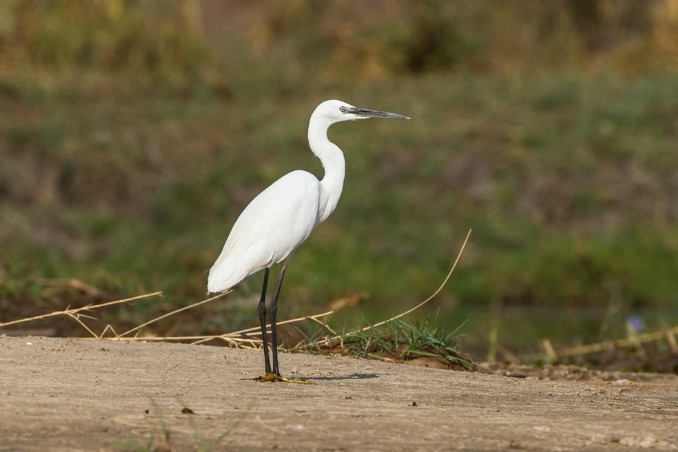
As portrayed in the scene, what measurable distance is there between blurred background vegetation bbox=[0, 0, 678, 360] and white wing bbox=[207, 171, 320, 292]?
2.64 meters

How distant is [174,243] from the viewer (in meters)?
14.2

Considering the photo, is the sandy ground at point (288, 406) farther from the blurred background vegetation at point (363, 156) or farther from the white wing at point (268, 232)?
the blurred background vegetation at point (363, 156)

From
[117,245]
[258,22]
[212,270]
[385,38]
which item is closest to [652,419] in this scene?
[212,270]

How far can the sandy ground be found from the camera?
464 cm

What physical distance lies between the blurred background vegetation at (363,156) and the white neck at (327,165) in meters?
2.39

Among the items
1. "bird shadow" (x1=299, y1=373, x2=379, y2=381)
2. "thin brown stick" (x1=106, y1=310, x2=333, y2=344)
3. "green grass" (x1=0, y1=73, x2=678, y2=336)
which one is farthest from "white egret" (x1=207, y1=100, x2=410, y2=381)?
"green grass" (x1=0, y1=73, x2=678, y2=336)

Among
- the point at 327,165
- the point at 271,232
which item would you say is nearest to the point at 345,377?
the point at 271,232

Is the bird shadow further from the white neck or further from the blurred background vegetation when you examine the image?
the blurred background vegetation

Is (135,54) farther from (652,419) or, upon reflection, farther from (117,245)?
(652,419)

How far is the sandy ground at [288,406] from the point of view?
4.64 metres

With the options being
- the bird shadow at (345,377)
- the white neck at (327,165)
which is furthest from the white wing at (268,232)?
the bird shadow at (345,377)

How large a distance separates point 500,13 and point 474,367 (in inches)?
569

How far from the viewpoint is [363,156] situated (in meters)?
16.1

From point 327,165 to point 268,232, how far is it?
0.60 m
